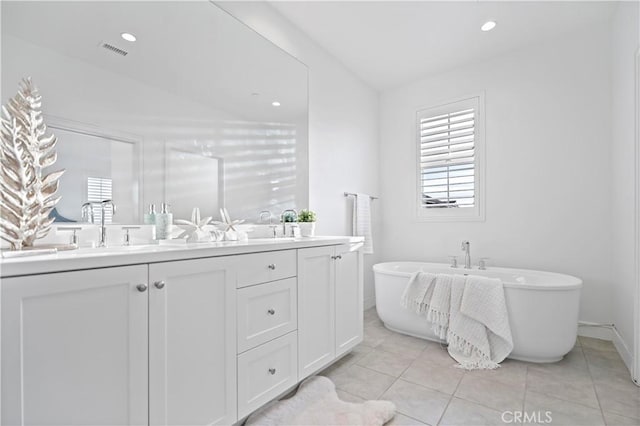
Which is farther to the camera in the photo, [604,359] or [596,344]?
[596,344]

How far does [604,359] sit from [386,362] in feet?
5.09

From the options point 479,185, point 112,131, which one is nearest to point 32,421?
point 112,131

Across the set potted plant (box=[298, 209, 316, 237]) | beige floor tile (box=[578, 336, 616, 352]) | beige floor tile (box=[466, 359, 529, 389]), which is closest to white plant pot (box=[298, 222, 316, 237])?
potted plant (box=[298, 209, 316, 237])

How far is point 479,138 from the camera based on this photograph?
3.17 metres

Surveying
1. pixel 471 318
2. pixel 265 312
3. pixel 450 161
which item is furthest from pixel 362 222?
pixel 265 312

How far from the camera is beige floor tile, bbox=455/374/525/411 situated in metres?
1.67

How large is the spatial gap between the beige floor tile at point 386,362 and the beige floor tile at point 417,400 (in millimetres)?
158

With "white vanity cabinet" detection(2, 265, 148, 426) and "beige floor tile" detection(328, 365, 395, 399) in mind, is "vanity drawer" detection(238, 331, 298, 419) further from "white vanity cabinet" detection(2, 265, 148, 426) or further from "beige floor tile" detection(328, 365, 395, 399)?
"white vanity cabinet" detection(2, 265, 148, 426)

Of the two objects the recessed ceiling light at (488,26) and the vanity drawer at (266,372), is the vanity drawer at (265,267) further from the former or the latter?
the recessed ceiling light at (488,26)

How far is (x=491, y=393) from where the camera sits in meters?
1.77

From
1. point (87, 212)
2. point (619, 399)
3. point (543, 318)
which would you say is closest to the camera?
point (87, 212)

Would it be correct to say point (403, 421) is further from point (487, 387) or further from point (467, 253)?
point (467, 253)

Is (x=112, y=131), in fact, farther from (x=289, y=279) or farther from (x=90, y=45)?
(x=289, y=279)

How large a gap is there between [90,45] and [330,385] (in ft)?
7.16
